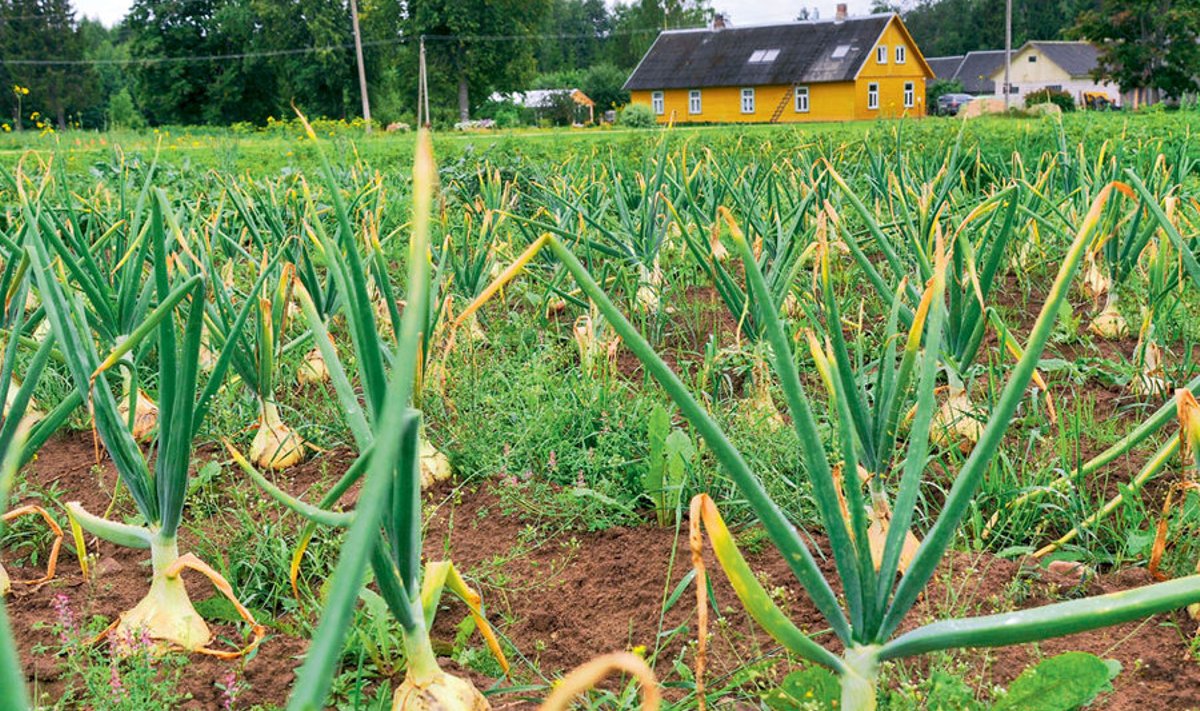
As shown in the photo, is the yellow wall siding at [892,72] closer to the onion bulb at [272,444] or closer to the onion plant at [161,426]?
the onion bulb at [272,444]

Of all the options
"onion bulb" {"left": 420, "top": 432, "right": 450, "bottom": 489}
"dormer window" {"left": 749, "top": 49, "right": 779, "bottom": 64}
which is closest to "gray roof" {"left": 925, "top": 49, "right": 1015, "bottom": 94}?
"dormer window" {"left": 749, "top": 49, "right": 779, "bottom": 64}

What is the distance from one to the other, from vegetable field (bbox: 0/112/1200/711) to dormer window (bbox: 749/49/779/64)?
133 ft

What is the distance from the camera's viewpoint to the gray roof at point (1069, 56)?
203 ft

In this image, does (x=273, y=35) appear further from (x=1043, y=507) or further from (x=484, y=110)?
(x=1043, y=507)

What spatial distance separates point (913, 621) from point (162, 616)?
4.07 feet

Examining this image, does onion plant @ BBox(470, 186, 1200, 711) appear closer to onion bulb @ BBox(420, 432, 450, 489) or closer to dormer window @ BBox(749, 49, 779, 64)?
onion bulb @ BBox(420, 432, 450, 489)

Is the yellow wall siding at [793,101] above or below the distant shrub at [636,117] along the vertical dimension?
above

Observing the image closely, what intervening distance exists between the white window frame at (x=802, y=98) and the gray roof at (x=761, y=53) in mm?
749

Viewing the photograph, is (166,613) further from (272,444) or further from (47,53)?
(47,53)

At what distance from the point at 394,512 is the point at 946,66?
7629cm

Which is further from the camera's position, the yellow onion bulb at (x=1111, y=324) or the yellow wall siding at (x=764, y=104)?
the yellow wall siding at (x=764, y=104)

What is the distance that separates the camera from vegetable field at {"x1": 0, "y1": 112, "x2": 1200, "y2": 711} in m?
1.03

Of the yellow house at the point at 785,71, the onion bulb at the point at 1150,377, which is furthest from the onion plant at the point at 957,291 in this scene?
the yellow house at the point at 785,71

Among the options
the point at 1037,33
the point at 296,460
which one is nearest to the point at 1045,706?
the point at 296,460
